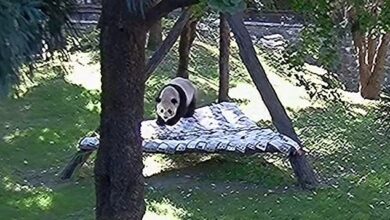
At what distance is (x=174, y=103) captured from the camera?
5.93m

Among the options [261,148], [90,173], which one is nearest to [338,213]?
[261,148]

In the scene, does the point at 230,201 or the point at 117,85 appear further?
the point at 230,201

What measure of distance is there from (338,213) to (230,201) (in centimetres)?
72

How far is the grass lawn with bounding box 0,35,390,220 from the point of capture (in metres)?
4.68

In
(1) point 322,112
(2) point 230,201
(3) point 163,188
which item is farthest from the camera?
(1) point 322,112

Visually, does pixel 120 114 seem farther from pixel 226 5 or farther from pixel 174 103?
pixel 174 103

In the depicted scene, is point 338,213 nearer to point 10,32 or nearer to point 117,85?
point 117,85

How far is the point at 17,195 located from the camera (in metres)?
4.98

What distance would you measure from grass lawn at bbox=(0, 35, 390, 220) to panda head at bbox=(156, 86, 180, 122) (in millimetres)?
379

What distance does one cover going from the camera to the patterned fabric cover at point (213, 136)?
5059 mm

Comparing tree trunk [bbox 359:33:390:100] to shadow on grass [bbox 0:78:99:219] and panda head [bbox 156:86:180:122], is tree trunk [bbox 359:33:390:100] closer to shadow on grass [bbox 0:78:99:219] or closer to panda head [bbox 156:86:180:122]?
shadow on grass [bbox 0:78:99:219]

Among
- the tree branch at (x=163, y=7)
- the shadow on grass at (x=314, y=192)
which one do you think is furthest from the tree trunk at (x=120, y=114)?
the shadow on grass at (x=314, y=192)

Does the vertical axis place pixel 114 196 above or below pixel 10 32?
below

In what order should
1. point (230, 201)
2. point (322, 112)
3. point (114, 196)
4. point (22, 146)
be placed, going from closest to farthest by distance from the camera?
point (114, 196), point (230, 201), point (22, 146), point (322, 112)
